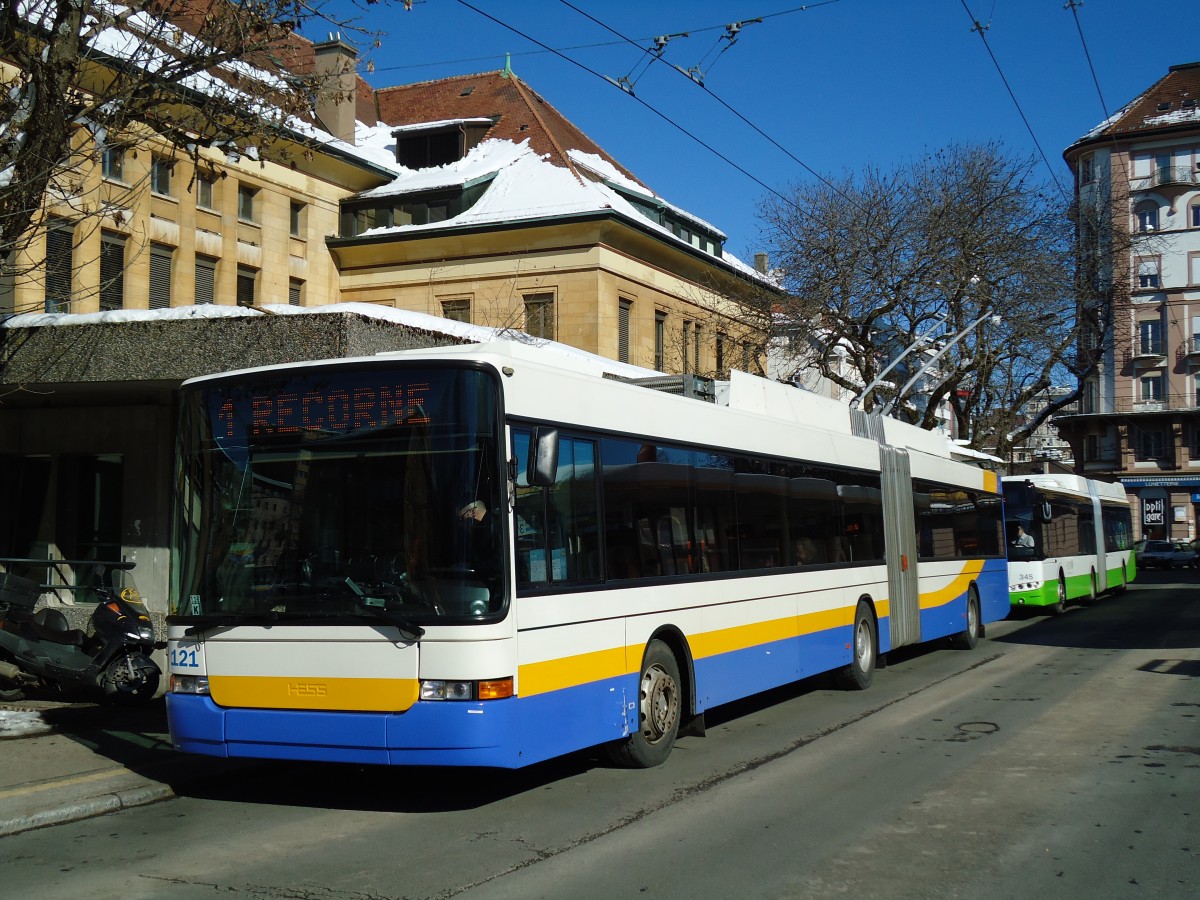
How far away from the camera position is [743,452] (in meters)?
11.6

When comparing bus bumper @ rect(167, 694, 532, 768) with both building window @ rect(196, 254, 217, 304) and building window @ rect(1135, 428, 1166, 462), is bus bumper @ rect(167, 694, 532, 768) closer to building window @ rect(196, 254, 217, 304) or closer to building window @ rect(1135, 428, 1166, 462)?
building window @ rect(196, 254, 217, 304)

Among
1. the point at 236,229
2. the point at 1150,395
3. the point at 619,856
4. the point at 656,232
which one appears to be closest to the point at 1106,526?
the point at 656,232

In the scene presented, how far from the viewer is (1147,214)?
6981 centimetres

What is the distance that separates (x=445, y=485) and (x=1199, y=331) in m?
70.1

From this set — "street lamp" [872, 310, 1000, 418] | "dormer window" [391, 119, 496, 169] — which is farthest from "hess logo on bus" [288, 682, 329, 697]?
"dormer window" [391, 119, 496, 169]

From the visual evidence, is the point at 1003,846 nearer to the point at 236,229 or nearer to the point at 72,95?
the point at 72,95

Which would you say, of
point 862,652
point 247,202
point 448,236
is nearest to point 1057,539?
point 862,652

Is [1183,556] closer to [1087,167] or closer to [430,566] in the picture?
[1087,167]

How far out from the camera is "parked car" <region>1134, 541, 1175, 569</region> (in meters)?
59.3

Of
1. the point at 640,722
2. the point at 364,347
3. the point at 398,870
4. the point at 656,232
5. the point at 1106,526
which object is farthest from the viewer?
the point at 656,232

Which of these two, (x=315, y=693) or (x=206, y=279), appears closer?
(x=315, y=693)

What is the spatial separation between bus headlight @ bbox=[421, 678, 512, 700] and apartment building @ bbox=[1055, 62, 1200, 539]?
6600 centimetres

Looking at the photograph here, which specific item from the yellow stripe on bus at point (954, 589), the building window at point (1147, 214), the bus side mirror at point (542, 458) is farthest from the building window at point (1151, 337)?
the bus side mirror at point (542, 458)

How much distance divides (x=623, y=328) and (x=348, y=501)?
34.3 m
